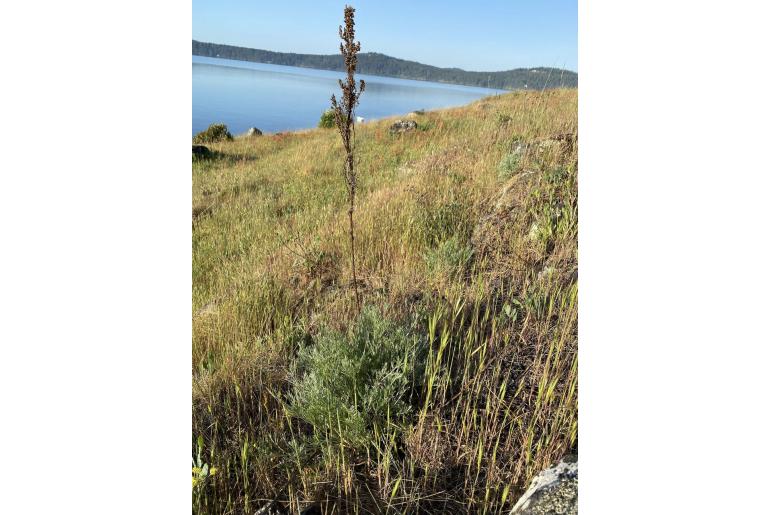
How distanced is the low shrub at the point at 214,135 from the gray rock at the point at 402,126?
319 inches

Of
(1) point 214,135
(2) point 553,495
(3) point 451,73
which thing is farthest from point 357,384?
(1) point 214,135

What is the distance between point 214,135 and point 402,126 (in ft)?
28.4

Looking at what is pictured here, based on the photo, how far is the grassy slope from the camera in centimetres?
148

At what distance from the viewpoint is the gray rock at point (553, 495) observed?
1175 mm

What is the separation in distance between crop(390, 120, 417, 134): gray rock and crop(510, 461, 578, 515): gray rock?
30.7 ft

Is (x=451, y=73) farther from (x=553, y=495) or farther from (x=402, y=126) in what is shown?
(x=402, y=126)

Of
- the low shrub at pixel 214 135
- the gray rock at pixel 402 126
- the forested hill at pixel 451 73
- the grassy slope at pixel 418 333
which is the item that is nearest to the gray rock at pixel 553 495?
the grassy slope at pixel 418 333

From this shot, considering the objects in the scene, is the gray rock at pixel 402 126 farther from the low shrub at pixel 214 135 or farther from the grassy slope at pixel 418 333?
the low shrub at pixel 214 135

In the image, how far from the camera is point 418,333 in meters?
1.99
